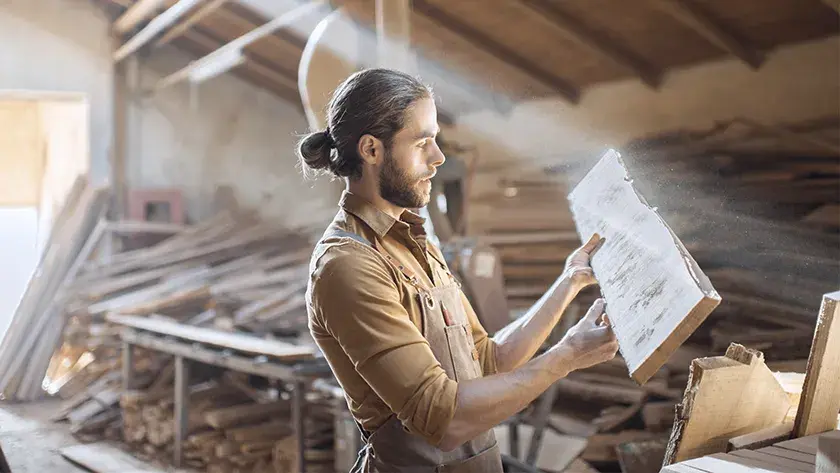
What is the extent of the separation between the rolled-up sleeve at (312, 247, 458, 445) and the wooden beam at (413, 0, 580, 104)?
192 inches

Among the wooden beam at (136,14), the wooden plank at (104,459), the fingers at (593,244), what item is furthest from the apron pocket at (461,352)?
the wooden beam at (136,14)

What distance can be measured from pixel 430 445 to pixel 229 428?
451 centimetres

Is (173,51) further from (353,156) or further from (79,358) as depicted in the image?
(353,156)

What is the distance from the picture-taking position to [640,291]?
5.57 ft

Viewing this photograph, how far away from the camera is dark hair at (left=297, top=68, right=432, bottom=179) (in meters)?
1.93

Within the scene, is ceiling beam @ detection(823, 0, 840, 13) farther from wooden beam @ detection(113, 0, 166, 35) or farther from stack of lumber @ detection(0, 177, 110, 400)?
wooden beam @ detection(113, 0, 166, 35)

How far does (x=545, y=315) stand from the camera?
219 cm

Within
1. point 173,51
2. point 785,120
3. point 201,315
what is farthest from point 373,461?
point 173,51

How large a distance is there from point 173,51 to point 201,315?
167 inches

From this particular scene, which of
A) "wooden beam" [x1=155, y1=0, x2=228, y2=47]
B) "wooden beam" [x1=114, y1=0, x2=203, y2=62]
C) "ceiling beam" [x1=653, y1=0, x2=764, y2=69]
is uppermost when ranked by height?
"wooden beam" [x1=155, y1=0, x2=228, y2=47]

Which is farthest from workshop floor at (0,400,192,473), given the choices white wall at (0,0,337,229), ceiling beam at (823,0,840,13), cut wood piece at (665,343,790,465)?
ceiling beam at (823,0,840,13)

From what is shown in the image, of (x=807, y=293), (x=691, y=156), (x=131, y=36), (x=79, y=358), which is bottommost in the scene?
(x=79, y=358)

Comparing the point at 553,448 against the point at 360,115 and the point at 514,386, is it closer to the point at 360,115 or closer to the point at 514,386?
the point at 514,386

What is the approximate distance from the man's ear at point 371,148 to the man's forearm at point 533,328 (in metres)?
0.61
